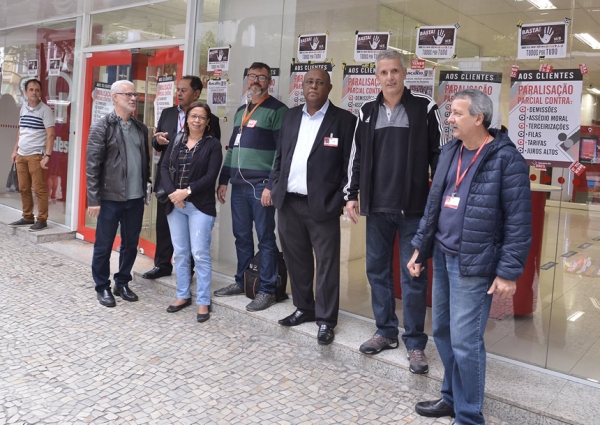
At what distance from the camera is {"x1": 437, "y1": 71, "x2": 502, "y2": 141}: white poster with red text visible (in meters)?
4.21

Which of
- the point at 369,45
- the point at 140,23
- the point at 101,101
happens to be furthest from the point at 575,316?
the point at 101,101

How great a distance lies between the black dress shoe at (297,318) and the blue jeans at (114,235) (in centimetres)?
176

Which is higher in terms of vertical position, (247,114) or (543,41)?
(543,41)

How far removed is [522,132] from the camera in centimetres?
411

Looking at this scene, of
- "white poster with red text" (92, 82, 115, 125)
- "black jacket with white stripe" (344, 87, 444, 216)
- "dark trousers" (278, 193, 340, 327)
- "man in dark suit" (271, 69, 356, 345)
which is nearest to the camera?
"black jacket with white stripe" (344, 87, 444, 216)

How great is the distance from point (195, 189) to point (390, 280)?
5.87 feet

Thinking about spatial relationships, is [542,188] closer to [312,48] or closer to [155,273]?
[312,48]

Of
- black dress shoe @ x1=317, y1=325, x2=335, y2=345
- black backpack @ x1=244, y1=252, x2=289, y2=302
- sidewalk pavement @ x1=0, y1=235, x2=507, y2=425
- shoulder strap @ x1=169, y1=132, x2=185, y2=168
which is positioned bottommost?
sidewalk pavement @ x1=0, y1=235, x2=507, y2=425

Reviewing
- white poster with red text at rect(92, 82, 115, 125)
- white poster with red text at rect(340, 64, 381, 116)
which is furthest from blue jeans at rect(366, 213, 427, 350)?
white poster with red text at rect(92, 82, 115, 125)

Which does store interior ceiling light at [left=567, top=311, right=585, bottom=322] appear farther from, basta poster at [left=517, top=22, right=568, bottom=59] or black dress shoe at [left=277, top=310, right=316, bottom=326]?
black dress shoe at [left=277, top=310, right=316, bottom=326]

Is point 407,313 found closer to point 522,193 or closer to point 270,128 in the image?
point 522,193

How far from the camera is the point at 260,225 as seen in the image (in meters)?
5.11

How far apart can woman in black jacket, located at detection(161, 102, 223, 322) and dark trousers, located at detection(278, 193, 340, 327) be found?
0.74 meters

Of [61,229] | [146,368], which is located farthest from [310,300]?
[61,229]
